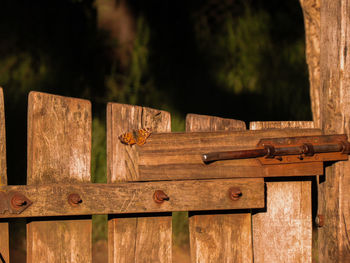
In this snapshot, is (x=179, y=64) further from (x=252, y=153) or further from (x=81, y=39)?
(x=252, y=153)

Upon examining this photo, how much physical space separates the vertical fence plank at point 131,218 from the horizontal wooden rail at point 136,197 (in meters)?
0.11

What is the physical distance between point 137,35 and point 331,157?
12.1 feet

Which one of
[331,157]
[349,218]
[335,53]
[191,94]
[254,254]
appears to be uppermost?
[191,94]

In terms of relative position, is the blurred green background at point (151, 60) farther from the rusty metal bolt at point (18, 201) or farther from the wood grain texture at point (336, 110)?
the rusty metal bolt at point (18, 201)

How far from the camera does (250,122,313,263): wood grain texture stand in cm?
240

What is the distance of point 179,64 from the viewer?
19.5 feet

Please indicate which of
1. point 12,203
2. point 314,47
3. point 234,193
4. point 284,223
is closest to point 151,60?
point 314,47

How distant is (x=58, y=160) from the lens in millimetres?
2191

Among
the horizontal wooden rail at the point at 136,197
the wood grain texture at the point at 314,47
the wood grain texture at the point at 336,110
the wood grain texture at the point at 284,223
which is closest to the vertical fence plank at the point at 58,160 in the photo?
the horizontal wooden rail at the point at 136,197

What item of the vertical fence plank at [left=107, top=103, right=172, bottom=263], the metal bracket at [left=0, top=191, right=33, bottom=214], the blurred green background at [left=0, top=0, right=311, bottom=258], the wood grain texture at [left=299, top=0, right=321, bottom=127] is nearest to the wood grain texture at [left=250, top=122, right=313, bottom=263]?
the vertical fence plank at [left=107, top=103, right=172, bottom=263]

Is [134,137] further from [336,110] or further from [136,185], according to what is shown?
[336,110]

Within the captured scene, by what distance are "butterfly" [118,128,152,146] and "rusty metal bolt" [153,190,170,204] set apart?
0.65 feet

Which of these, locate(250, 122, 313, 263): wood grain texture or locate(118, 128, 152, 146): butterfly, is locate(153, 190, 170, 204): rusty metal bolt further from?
locate(250, 122, 313, 263): wood grain texture

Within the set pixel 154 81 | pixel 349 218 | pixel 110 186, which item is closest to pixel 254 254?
pixel 349 218
